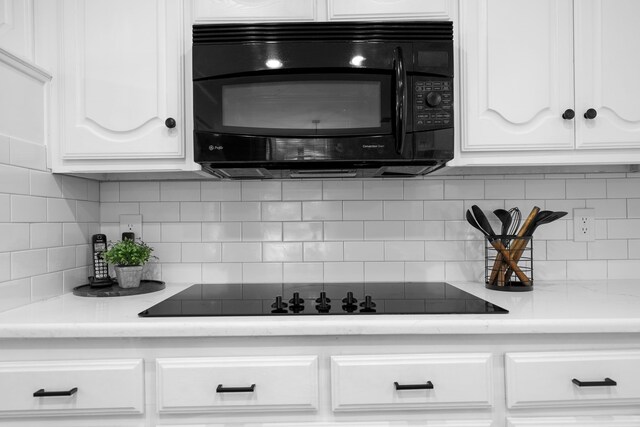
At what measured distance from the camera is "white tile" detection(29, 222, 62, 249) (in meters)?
1.37

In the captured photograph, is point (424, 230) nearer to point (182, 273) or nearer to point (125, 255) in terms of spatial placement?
point (182, 273)

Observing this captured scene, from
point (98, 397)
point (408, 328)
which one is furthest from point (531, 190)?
point (98, 397)

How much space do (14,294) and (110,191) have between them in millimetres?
563

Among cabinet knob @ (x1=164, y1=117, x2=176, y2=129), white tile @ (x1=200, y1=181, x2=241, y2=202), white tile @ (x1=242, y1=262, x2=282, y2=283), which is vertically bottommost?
white tile @ (x1=242, y1=262, x2=282, y2=283)

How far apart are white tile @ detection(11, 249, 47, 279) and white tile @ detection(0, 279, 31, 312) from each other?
0.02 m

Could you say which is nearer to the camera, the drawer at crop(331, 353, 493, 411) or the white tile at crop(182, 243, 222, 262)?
the drawer at crop(331, 353, 493, 411)

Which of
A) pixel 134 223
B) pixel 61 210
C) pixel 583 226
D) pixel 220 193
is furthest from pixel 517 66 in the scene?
pixel 61 210

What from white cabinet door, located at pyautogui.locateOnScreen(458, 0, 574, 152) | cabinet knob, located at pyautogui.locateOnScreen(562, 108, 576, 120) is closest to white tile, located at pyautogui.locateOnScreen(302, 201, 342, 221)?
white cabinet door, located at pyautogui.locateOnScreen(458, 0, 574, 152)

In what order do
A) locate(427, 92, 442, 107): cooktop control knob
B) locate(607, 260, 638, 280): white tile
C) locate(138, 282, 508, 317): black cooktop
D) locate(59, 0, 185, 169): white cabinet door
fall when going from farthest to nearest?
locate(607, 260, 638, 280): white tile
locate(59, 0, 185, 169): white cabinet door
locate(427, 92, 442, 107): cooktop control knob
locate(138, 282, 508, 317): black cooktop

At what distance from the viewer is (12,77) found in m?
1.28

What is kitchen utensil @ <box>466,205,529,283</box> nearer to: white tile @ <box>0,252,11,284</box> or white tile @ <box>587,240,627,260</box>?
white tile @ <box>587,240,627,260</box>

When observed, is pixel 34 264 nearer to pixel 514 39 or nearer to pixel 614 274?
pixel 514 39

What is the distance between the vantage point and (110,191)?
1.73 meters

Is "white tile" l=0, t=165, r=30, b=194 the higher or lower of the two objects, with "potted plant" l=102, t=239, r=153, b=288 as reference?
higher
